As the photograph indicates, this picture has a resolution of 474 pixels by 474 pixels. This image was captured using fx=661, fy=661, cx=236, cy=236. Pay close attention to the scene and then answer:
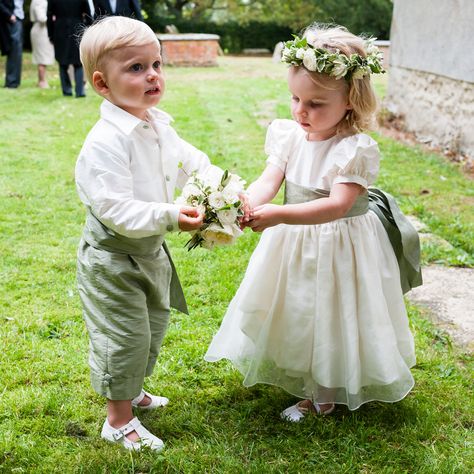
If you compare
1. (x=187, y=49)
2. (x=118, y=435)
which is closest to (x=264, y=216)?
(x=118, y=435)

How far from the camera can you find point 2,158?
6812 mm

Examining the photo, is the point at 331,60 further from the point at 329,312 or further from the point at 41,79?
the point at 41,79

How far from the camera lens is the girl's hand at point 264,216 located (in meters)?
2.39

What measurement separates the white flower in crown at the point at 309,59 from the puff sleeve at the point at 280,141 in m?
0.36

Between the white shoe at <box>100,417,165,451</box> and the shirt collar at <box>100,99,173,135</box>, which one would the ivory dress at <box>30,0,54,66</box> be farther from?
the white shoe at <box>100,417,165,451</box>

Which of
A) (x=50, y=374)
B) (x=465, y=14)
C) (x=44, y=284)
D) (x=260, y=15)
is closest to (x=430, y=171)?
(x=465, y=14)

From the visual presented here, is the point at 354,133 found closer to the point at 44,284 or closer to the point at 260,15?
the point at 44,284

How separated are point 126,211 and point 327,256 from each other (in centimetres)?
83

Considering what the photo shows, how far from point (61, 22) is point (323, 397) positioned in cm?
895

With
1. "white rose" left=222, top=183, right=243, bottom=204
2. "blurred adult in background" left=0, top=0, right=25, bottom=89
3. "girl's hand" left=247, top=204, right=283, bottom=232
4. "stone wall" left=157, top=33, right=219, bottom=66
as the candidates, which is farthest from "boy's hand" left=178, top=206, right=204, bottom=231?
"stone wall" left=157, top=33, right=219, bottom=66

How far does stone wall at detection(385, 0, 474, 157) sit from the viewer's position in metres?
7.27

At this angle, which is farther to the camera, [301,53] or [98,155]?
[301,53]

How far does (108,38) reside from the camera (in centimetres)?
222

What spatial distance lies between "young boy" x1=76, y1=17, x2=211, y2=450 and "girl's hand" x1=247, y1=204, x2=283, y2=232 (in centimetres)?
25
